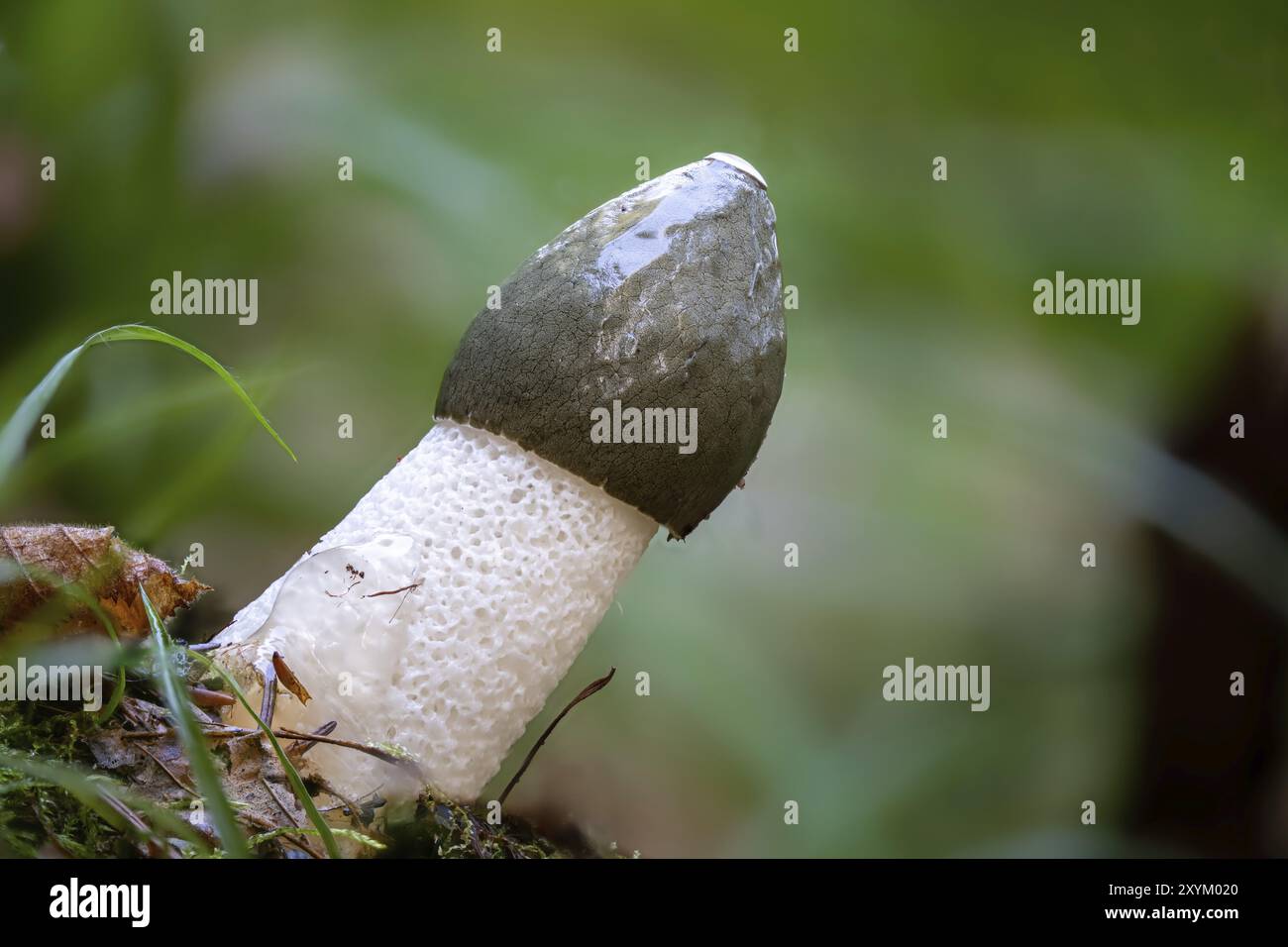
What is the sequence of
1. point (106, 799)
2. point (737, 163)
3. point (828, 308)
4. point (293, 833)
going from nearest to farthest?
point (106, 799), point (293, 833), point (737, 163), point (828, 308)

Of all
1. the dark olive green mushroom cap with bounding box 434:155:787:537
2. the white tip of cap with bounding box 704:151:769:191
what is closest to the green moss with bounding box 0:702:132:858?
the dark olive green mushroom cap with bounding box 434:155:787:537

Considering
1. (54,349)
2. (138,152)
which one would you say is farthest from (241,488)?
(138,152)

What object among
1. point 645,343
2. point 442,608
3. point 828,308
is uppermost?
point 828,308

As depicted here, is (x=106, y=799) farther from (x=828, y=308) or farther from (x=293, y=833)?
(x=828, y=308)

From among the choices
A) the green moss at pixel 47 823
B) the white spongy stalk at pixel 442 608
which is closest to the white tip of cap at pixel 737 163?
the white spongy stalk at pixel 442 608

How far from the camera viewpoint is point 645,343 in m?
1.46

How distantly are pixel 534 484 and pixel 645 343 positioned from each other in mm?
290

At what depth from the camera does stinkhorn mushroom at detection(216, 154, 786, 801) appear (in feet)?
4.82

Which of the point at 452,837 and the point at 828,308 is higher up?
the point at 828,308

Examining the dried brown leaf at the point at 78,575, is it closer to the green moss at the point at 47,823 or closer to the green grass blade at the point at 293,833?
the green moss at the point at 47,823

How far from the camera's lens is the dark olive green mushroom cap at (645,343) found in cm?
147

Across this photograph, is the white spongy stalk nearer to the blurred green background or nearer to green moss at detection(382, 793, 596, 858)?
green moss at detection(382, 793, 596, 858)

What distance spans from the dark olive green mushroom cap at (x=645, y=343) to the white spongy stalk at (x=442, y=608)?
7 centimetres

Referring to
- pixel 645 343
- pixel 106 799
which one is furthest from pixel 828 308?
pixel 106 799
